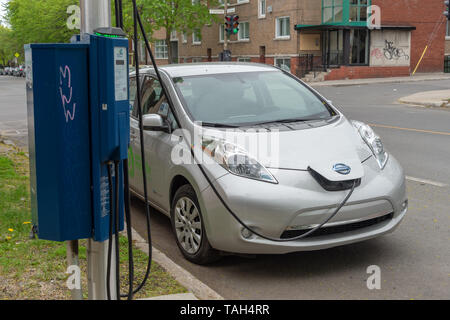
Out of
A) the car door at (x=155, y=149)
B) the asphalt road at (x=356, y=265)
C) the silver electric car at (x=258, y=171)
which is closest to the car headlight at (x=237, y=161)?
the silver electric car at (x=258, y=171)

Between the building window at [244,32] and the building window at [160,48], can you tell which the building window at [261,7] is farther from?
the building window at [160,48]

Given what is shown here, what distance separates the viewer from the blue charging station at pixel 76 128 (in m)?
3.07

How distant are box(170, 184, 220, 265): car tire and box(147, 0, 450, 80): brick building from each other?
32.0m

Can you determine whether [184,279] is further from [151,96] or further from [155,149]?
[151,96]

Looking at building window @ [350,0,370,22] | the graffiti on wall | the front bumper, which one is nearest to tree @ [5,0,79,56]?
building window @ [350,0,370,22]

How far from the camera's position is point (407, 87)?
28.6 m

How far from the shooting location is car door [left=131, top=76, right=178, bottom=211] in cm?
543

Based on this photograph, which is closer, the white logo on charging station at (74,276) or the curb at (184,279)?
the white logo on charging station at (74,276)

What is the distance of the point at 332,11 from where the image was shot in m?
36.7

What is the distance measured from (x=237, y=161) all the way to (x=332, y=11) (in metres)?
34.0
